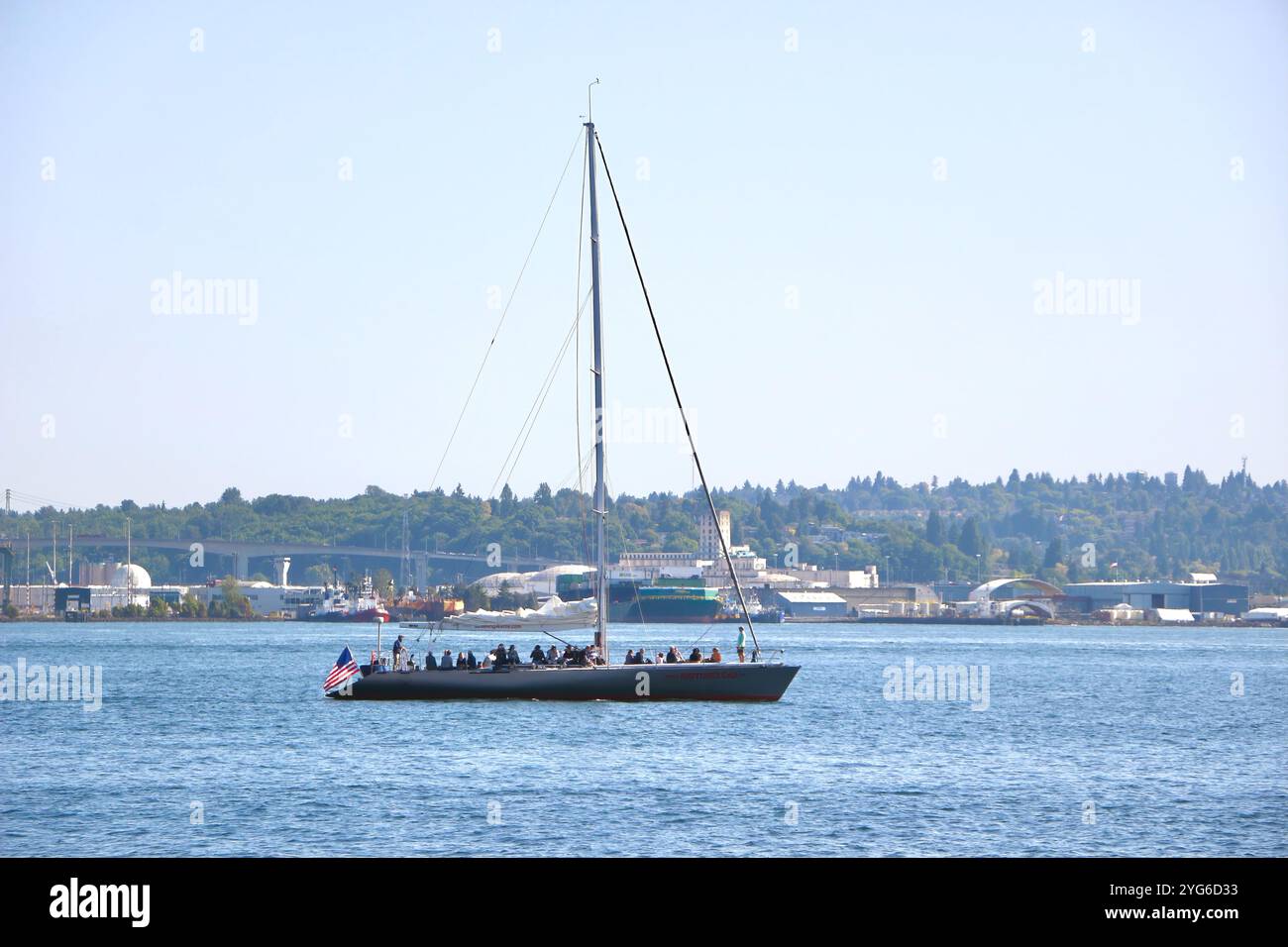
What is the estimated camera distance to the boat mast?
1746 inches

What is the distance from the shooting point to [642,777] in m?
32.0

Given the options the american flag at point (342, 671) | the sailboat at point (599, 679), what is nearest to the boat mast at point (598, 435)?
the sailboat at point (599, 679)

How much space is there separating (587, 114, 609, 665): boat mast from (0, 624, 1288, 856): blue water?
2.68 meters

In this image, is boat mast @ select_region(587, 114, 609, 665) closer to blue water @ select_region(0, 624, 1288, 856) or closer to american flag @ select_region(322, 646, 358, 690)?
blue water @ select_region(0, 624, 1288, 856)

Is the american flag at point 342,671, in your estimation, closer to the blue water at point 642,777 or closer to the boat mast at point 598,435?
the blue water at point 642,777

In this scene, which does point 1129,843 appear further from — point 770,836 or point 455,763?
point 455,763

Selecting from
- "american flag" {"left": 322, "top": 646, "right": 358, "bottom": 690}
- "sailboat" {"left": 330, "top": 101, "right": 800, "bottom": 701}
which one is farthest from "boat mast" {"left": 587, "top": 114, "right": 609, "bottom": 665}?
"american flag" {"left": 322, "top": 646, "right": 358, "bottom": 690}

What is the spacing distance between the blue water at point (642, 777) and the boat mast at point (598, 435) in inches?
105

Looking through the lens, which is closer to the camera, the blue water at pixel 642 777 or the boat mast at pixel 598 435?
the blue water at pixel 642 777

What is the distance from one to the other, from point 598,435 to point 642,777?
15.5 meters

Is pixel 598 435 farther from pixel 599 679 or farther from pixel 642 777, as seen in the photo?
pixel 642 777

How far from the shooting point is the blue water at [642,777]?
25219 mm
